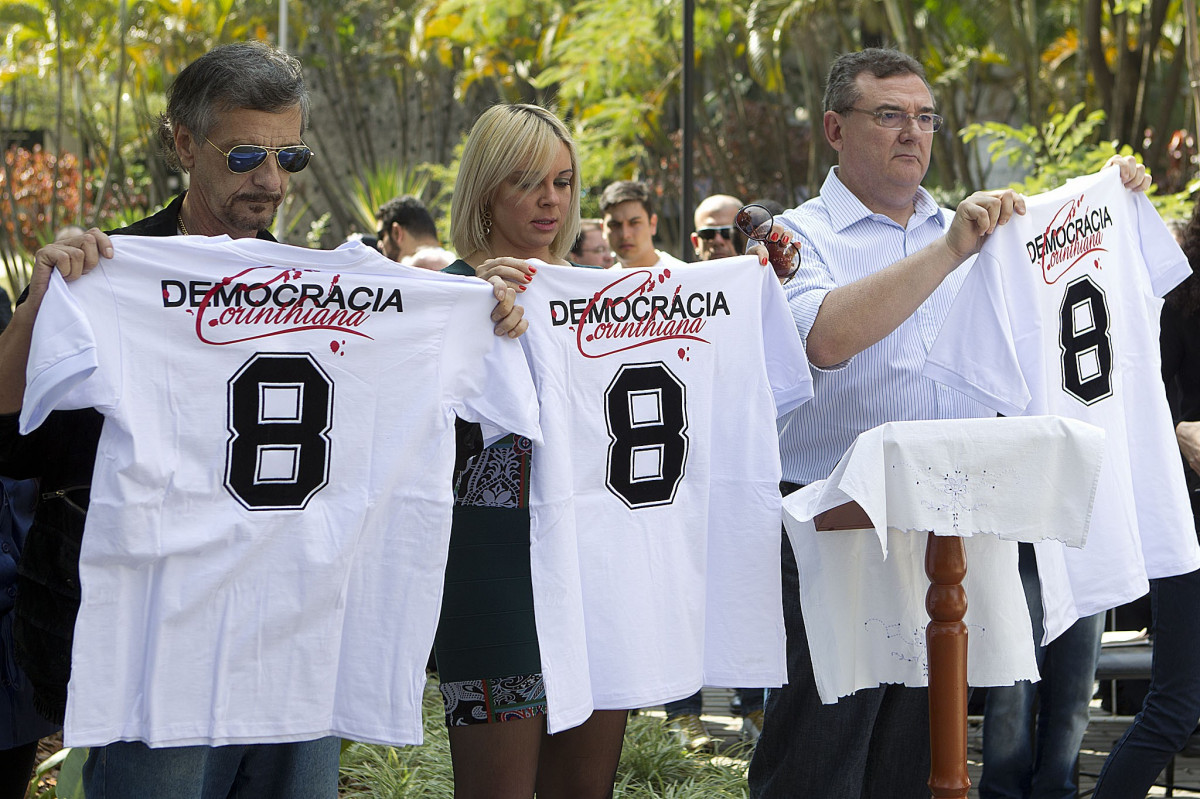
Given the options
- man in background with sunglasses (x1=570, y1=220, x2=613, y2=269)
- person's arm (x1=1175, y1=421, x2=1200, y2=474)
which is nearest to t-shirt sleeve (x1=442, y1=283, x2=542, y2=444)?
person's arm (x1=1175, y1=421, x2=1200, y2=474)

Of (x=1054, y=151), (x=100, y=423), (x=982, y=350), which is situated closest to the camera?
(x=100, y=423)

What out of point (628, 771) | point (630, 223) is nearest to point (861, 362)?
point (628, 771)

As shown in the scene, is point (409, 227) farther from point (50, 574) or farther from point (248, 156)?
point (50, 574)

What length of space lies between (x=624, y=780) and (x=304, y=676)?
232cm

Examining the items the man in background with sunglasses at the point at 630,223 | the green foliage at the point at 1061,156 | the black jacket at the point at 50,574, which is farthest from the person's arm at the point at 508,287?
the green foliage at the point at 1061,156

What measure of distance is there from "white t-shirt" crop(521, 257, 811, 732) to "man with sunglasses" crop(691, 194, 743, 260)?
3067mm

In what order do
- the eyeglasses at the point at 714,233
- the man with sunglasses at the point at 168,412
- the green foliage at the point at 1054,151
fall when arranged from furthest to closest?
the green foliage at the point at 1054,151, the eyeglasses at the point at 714,233, the man with sunglasses at the point at 168,412

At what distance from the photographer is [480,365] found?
9.57ft

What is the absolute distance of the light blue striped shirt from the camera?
3.35m

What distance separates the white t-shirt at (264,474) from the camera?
255cm

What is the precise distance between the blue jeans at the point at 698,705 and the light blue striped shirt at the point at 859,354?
2.67 metres

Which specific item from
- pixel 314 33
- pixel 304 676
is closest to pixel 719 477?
pixel 304 676

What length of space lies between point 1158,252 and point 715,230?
2817 mm

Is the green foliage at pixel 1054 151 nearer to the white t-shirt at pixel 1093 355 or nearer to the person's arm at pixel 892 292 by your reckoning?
the white t-shirt at pixel 1093 355
